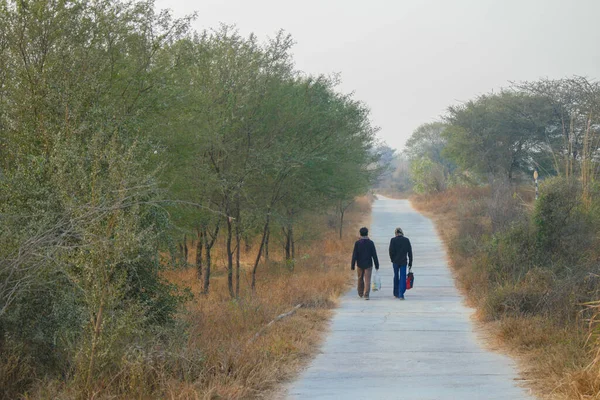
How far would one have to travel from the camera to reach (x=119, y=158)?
352 inches

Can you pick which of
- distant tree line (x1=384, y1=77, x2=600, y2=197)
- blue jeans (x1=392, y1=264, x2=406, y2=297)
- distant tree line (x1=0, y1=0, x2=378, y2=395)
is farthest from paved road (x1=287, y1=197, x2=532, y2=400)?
distant tree line (x1=384, y1=77, x2=600, y2=197)

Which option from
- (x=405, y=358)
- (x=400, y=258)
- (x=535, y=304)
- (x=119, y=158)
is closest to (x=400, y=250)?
(x=400, y=258)

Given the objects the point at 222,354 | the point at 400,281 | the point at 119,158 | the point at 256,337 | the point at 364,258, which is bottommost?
the point at 400,281

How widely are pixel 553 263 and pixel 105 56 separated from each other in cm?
968

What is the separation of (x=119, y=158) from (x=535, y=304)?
7.47m

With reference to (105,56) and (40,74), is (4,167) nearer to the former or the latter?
(40,74)

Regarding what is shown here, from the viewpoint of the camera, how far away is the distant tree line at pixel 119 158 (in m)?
8.26

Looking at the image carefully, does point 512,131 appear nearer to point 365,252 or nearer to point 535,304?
point 365,252

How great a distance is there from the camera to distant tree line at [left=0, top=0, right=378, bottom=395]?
826cm

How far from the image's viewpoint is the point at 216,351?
9.25 meters

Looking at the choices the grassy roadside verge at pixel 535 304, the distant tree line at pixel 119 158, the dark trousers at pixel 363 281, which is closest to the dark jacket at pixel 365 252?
the dark trousers at pixel 363 281

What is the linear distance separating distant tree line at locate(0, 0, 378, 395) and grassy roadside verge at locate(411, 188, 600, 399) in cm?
418

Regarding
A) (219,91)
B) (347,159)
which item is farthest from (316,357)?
(347,159)

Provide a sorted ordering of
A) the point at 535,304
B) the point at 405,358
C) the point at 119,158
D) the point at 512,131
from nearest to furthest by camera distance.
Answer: the point at 119,158, the point at 405,358, the point at 535,304, the point at 512,131
